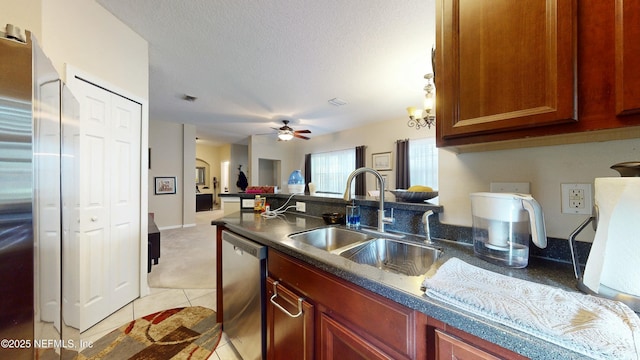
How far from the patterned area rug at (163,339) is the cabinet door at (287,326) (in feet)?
2.49

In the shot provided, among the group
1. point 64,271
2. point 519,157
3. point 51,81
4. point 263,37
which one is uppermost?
point 263,37

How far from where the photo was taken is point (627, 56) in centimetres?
55

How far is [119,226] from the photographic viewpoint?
2.03 metres

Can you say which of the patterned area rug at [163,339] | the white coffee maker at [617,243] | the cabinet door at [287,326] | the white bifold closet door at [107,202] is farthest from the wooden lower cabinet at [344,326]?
the white bifold closet door at [107,202]

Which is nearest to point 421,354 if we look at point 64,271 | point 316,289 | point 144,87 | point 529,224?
point 316,289

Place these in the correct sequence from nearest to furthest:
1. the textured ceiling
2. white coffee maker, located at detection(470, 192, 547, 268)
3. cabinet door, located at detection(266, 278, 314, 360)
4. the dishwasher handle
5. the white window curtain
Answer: white coffee maker, located at detection(470, 192, 547, 268)
cabinet door, located at detection(266, 278, 314, 360)
the dishwasher handle
the textured ceiling
the white window curtain

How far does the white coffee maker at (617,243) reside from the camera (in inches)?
22.2

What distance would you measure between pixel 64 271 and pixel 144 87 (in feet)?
5.99

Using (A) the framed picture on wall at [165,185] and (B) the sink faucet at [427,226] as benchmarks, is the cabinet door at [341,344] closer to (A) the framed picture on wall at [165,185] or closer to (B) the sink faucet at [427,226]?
(B) the sink faucet at [427,226]

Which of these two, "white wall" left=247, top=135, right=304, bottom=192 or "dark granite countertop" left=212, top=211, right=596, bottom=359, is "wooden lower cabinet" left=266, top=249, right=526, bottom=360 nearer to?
"dark granite countertop" left=212, top=211, right=596, bottom=359

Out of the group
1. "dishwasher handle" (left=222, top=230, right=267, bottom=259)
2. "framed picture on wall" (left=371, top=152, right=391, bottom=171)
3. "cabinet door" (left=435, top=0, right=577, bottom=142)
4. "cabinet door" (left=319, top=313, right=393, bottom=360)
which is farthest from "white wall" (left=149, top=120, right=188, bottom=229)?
"cabinet door" (left=435, top=0, right=577, bottom=142)

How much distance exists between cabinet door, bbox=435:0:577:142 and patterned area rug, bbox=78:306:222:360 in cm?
205

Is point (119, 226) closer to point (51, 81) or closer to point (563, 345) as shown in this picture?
point (51, 81)

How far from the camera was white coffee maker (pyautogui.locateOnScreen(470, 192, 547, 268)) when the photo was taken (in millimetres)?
792
